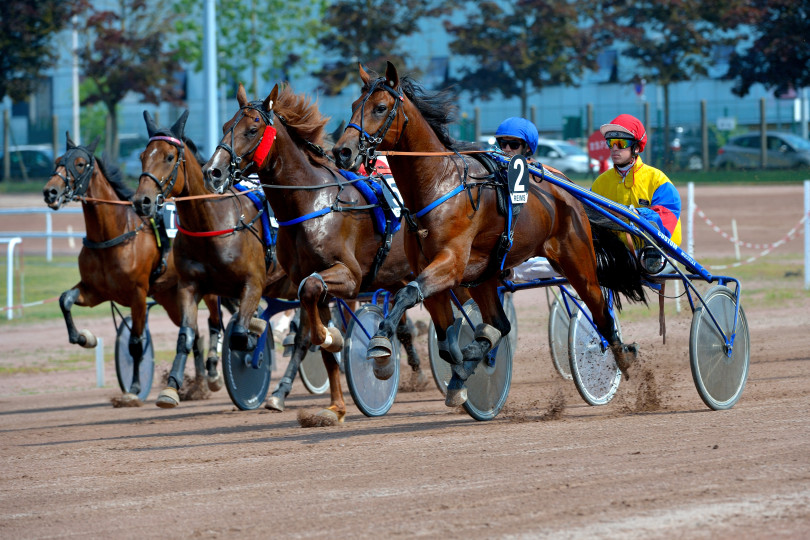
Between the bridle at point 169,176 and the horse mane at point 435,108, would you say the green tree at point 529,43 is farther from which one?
the horse mane at point 435,108

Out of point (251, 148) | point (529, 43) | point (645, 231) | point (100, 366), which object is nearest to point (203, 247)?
point (251, 148)

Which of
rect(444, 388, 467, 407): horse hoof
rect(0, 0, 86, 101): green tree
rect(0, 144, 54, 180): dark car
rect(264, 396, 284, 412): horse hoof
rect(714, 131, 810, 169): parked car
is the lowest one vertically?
rect(264, 396, 284, 412): horse hoof

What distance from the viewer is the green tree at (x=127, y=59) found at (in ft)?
95.6

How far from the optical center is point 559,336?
818cm

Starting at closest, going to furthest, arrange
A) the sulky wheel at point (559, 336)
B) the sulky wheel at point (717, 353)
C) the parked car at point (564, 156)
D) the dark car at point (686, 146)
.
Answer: the sulky wheel at point (717, 353)
the sulky wheel at point (559, 336)
the dark car at point (686, 146)
the parked car at point (564, 156)

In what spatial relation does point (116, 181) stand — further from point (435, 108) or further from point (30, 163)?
point (30, 163)

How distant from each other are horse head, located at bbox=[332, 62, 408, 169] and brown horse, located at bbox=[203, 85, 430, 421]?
35.2 inches

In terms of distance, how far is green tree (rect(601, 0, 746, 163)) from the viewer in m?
24.4

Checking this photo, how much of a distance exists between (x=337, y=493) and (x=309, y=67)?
99.1 feet

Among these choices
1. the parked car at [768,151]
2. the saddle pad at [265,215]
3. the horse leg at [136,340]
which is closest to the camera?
the saddle pad at [265,215]

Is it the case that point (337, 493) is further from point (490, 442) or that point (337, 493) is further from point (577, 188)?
point (577, 188)

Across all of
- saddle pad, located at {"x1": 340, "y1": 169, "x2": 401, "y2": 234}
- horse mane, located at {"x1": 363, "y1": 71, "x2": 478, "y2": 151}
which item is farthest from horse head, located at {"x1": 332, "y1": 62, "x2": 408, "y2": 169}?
saddle pad, located at {"x1": 340, "y1": 169, "x2": 401, "y2": 234}

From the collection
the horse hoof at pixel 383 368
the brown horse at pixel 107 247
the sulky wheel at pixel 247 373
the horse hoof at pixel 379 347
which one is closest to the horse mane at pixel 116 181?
the brown horse at pixel 107 247

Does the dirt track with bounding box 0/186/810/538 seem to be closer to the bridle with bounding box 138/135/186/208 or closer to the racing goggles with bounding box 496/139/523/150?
the bridle with bounding box 138/135/186/208
